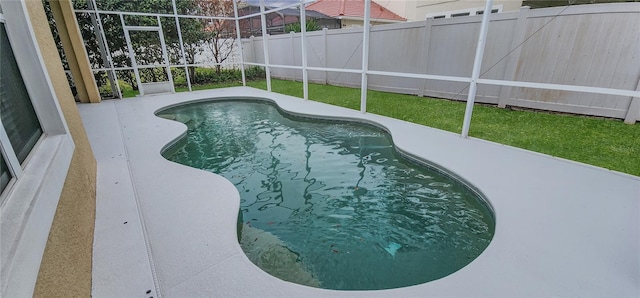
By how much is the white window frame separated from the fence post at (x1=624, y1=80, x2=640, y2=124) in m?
6.73

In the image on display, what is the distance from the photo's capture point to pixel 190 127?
18.9ft

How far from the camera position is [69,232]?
151cm

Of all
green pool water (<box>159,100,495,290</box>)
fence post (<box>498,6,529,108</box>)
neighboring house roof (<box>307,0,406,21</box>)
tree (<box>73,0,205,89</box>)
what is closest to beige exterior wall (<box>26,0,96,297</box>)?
green pool water (<box>159,100,495,290</box>)

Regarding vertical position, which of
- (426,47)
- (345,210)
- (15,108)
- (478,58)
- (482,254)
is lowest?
(345,210)

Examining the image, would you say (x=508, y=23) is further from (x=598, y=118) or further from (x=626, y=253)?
(x=626, y=253)

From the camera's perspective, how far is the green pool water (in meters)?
2.12

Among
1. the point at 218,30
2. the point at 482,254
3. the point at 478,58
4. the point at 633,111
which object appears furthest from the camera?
the point at 218,30

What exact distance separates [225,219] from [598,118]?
6.09 meters

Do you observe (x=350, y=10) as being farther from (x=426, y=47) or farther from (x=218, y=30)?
(x=426, y=47)

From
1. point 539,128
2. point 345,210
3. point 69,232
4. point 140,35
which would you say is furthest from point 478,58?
point 140,35

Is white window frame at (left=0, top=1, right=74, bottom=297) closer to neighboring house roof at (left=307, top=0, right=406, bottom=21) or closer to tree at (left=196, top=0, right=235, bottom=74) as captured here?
tree at (left=196, top=0, right=235, bottom=74)

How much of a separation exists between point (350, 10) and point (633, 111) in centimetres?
1221

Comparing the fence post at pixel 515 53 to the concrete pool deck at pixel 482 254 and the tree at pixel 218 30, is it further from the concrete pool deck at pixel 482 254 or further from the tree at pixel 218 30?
the tree at pixel 218 30

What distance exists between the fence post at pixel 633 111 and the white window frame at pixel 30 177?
6731mm
